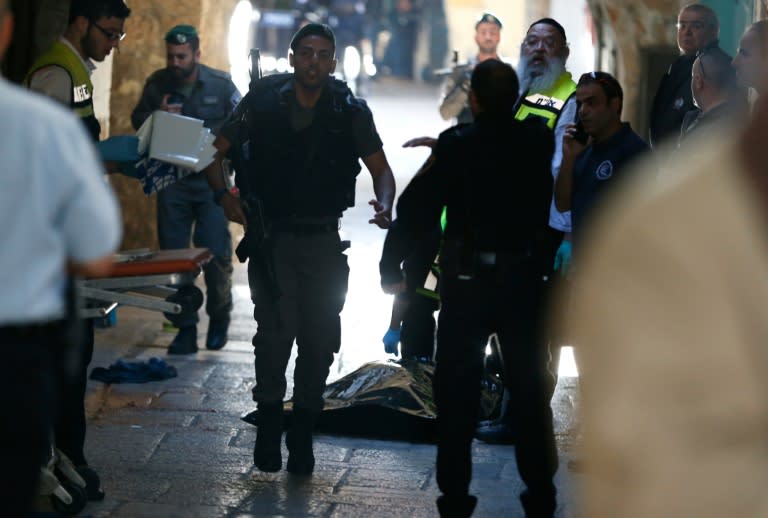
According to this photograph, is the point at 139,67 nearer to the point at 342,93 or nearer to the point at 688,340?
the point at 342,93

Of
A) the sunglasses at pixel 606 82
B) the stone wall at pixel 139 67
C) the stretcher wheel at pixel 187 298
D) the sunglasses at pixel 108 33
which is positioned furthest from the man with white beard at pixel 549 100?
the stone wall at pixel 139 67

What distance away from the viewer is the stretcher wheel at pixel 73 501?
16.9 feet

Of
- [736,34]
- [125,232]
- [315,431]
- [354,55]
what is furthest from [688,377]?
[354,55]

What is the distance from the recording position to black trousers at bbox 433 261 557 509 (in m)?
4.76

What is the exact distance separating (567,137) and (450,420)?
5.29 ft

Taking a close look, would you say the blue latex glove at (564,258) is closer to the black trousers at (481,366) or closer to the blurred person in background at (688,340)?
the black trousers at (481,366)

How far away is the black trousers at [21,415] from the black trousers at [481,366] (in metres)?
2.05

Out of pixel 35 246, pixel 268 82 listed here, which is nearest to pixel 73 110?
pixel 268 82

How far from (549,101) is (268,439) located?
2074 millimetres

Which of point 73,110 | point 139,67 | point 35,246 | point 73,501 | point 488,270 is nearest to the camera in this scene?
point 35,246

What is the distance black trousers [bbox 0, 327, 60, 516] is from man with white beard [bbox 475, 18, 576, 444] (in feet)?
10.5

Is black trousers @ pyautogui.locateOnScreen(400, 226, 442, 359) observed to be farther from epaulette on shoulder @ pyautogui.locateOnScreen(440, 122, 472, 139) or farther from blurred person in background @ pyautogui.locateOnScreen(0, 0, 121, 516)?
blurred person in background @ pyautogui.locateOnScreen(0, 0, 121, 516)

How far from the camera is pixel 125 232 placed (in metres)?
10.6

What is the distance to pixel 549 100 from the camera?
21.8 feet
